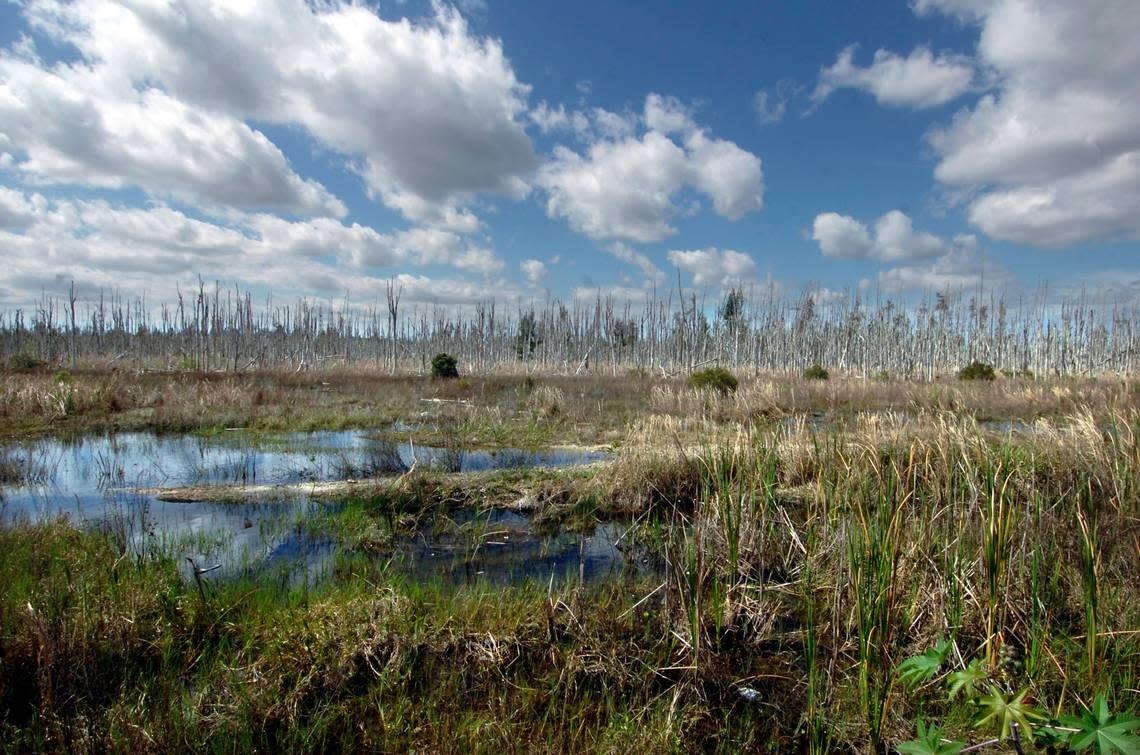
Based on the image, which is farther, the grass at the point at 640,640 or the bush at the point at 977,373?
the bush at the point at 977,373

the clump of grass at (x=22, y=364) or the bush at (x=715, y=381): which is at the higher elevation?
the bush at (x=715, y=381)

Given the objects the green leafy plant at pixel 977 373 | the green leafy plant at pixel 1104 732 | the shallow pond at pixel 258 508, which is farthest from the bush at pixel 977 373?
the green leafy plant at pixel 1104 732

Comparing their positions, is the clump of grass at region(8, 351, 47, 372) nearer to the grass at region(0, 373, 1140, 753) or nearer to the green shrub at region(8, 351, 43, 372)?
the green shrub at region(8, 351, 43, 372)

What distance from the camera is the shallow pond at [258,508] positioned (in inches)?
216

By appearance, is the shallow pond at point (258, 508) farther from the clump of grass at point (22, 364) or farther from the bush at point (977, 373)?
the bush at point (977, 373)

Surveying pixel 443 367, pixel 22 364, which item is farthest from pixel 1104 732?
pixel 22 364

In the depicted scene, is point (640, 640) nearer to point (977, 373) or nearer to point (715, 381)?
point (715, 381)

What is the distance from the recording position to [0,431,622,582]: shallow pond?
550 centimetres

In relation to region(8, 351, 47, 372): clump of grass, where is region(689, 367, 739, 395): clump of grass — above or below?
above

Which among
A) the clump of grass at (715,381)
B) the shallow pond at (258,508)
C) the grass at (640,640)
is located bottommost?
the shallow pond at (258,508)

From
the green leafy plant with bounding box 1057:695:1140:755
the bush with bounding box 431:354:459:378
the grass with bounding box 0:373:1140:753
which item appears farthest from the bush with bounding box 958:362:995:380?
the green leafy plant with bounding box 1057:695:1140:755

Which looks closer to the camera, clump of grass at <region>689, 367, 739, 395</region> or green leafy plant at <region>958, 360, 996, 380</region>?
clump of grass at <region>689, 367, 739, 395</region>

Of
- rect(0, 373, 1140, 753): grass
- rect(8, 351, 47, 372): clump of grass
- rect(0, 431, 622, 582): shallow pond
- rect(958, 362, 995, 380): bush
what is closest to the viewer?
rect(0, 373, 1140, 753): grass

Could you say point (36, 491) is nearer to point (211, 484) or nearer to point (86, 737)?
point (211, 484)
